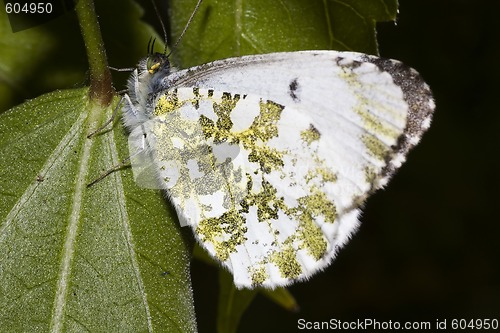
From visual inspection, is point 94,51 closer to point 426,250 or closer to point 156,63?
point 156,63

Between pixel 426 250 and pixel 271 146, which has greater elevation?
pixel 271 146

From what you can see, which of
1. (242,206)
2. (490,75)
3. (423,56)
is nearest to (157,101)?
(242,206)

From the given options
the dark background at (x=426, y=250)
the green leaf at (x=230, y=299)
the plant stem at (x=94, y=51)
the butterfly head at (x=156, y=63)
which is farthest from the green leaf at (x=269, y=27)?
the dark background at (x=426, y=250)

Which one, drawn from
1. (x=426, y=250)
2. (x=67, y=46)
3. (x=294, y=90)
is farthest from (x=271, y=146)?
(x=426, y=250)

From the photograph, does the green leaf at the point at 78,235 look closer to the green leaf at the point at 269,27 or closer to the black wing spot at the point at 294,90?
the green leaf at the point at 269,27

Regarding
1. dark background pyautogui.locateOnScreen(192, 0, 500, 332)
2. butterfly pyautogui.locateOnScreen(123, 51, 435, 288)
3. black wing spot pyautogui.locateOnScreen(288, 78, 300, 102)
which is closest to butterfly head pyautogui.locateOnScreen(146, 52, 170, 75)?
butterfly pyautogui.locateOnScreen(123, 51, 435, 288)

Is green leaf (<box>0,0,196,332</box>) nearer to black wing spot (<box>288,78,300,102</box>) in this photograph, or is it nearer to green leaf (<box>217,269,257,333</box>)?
green leaf (<box>217,269,257,333</box>)
